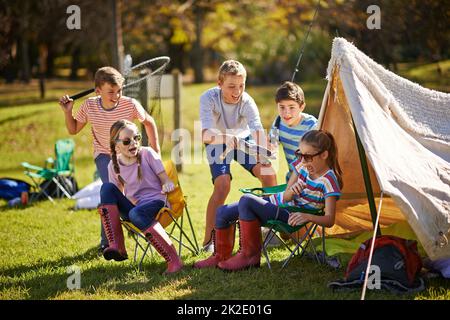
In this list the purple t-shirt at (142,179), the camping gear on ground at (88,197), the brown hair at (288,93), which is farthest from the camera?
the camping gear on ground at (88,197)

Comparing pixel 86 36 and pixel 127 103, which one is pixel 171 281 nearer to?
pixel 127 103

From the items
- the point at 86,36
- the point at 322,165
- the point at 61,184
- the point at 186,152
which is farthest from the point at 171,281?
the point at 86,36

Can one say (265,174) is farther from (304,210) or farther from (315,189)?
(304,210)

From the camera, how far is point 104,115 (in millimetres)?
5805

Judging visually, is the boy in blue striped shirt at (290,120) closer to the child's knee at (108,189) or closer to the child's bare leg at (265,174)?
the child's bare leg at (265,174)

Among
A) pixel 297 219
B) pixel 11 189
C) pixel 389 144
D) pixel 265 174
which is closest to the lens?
pixel 389 144

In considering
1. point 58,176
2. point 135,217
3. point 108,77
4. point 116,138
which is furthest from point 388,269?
point 58,176

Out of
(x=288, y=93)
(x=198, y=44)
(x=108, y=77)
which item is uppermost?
(x=198, y=44)

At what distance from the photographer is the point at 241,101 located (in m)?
5.71

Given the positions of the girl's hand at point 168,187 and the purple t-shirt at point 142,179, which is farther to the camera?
the purple t-shirt at point 142,179

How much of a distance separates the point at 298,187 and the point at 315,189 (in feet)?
0.44

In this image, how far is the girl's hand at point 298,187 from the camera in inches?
193

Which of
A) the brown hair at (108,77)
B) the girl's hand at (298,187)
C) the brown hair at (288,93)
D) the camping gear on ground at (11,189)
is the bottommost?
the camping gear on ground at (11,189)

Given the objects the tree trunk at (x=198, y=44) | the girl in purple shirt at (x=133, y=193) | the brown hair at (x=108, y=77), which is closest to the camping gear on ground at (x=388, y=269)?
the girl in purple shirt at (x=133, y=193)
